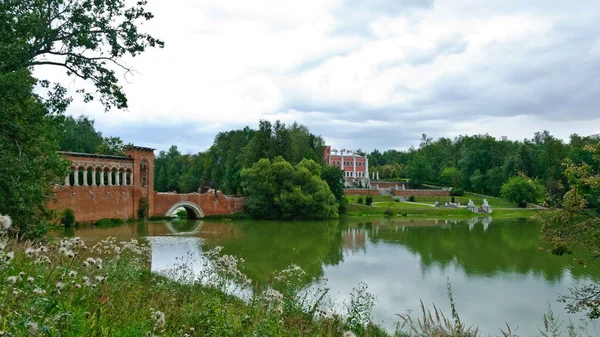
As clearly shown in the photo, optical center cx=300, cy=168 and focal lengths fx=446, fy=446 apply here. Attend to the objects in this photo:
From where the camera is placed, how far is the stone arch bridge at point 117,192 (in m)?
31.8

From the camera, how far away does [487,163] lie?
226ft

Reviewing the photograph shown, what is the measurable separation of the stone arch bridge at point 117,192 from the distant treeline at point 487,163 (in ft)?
129

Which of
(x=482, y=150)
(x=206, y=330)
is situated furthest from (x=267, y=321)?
(x=482, y=150)

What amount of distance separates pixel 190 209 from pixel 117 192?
25.2 ft

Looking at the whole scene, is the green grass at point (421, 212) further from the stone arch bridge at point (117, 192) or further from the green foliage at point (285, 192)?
the stone arch bridge at point (117, 192)

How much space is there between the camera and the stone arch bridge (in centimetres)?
3180

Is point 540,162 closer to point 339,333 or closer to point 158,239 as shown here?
point 158,239

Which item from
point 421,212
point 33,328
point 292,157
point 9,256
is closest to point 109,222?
point 292,157

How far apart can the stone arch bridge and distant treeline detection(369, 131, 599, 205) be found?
39290 mm

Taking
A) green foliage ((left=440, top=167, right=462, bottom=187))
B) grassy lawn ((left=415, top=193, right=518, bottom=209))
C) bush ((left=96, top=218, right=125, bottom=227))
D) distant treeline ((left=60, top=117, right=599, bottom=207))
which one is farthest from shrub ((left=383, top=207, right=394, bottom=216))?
green foliage ((left=440, top=167, right=462, bottom=187))

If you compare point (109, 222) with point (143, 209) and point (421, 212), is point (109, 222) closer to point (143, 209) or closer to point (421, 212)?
point (143, 209)

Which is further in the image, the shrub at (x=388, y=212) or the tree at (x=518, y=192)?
the tree at (x=518, y=192)

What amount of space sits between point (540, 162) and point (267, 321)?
6600 cm

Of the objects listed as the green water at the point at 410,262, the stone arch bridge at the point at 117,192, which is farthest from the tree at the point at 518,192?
the stone arch bridge at the point at 117,192
